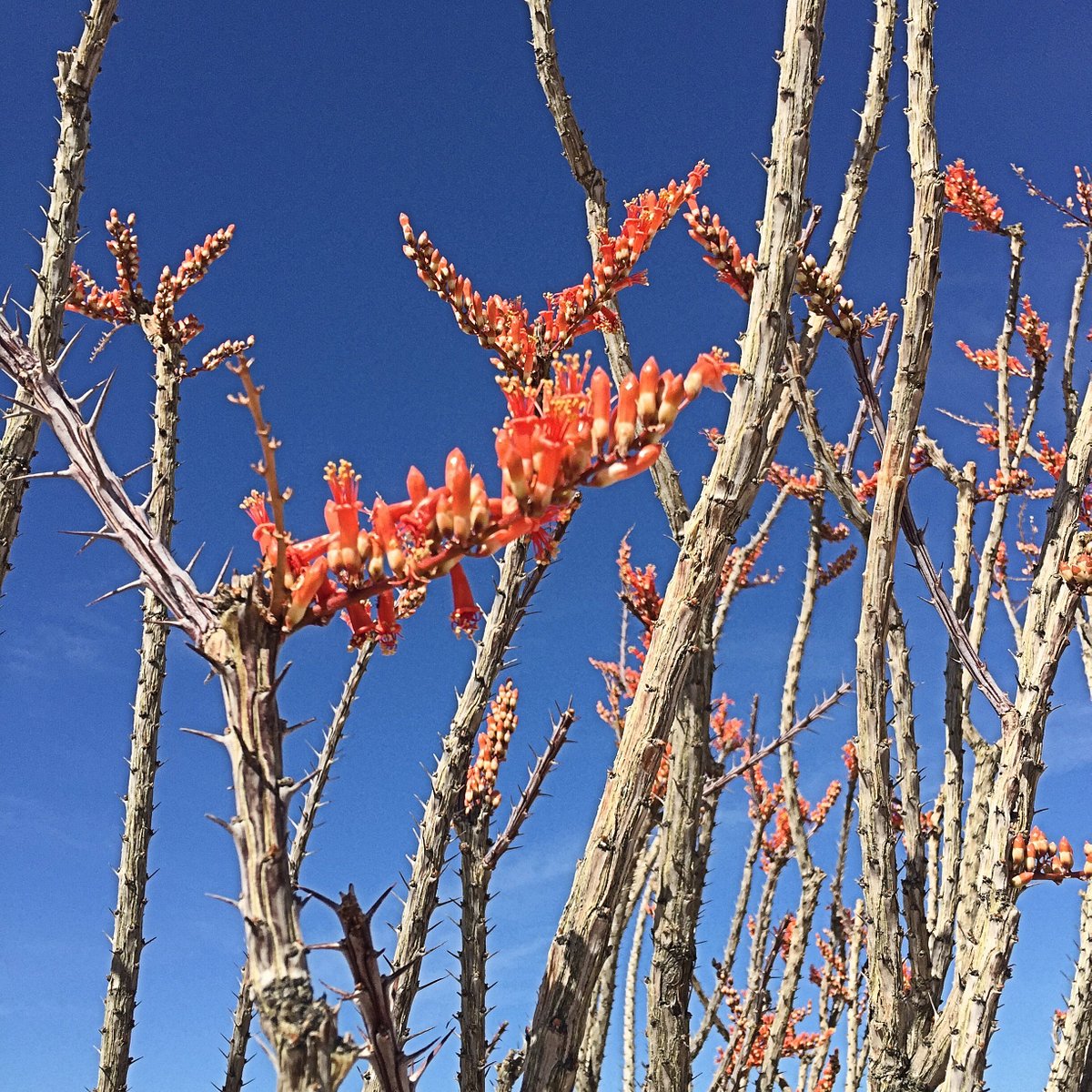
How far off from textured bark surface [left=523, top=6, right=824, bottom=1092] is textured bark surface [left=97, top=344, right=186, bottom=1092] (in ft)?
9.74

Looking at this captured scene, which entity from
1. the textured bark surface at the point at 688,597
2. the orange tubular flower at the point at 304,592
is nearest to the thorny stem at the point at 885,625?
the textured bark surface at the point at 688,597

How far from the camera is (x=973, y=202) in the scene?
24.2 feet

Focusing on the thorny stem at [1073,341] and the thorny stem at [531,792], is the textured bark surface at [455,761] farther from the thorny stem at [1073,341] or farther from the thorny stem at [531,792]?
the thorny stem at [1073,341]

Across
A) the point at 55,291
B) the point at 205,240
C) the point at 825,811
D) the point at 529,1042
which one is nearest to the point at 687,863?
the point at 529,1042

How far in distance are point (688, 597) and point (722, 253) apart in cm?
167

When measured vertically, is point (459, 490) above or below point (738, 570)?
below

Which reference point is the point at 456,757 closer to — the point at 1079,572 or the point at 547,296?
the point at 547,296

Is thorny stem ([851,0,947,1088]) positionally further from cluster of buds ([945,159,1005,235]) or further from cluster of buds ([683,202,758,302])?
cluster of buds ([945,159,1005,235])

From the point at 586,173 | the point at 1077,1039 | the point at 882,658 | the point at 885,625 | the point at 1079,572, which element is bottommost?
the point at 1077,1039

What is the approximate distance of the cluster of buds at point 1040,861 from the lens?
345 cm

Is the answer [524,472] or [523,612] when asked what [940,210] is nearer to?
[523,612]

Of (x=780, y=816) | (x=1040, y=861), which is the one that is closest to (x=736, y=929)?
(x=780, y=816)

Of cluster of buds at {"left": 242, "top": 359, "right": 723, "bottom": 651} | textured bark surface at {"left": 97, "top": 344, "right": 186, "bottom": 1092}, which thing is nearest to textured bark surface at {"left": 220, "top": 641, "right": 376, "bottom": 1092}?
textured bark surface at {"left": 97, "top": 344, "right": 186, "bottom": 1092}

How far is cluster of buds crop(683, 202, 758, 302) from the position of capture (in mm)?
3562
